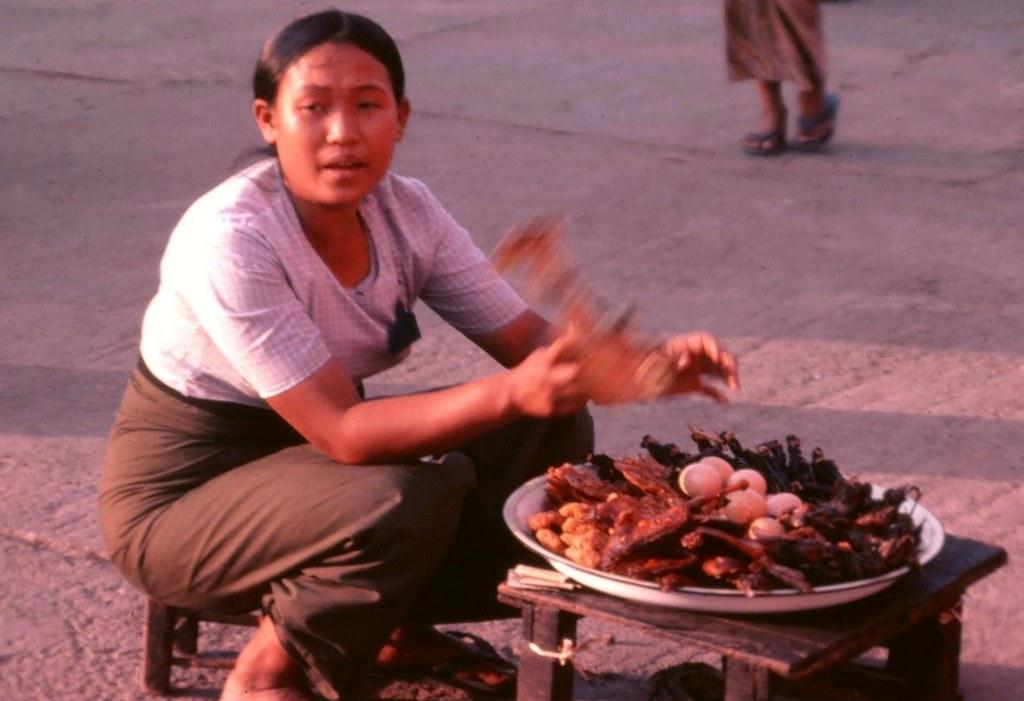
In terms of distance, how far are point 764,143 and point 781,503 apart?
4.62 metres

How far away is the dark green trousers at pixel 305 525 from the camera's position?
2.71 metres

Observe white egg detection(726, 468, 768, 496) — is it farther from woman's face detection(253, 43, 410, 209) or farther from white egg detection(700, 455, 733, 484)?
woman's face detection(253, 43, 410, 209)

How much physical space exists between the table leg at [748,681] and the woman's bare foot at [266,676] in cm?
71

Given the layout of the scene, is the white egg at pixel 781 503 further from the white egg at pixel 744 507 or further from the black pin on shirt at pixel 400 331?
the black pin on shirt at pixel 400 331

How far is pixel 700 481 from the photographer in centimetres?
267

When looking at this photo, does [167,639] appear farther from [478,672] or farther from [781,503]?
[781,503]

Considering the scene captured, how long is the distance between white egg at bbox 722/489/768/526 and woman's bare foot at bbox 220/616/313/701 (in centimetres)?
72

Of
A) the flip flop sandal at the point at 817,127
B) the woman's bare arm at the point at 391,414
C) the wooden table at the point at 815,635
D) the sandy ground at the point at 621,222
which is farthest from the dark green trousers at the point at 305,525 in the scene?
the flip flop sandal at the point at 817,127

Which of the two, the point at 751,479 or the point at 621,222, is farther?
the point at 621,222

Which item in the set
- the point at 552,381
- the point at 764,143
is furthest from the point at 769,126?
the point at 552,381

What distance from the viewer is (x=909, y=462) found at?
422 centimetres

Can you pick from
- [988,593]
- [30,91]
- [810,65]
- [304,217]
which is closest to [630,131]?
[810,65]

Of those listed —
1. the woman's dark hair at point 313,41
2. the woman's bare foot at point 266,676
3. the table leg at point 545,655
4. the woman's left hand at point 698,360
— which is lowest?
the woman's bare foot at point 266,676

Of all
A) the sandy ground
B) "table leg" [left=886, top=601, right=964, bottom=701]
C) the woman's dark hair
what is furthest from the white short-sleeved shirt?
"table leg" [left=886, top=601, right=964, bottom=701]
